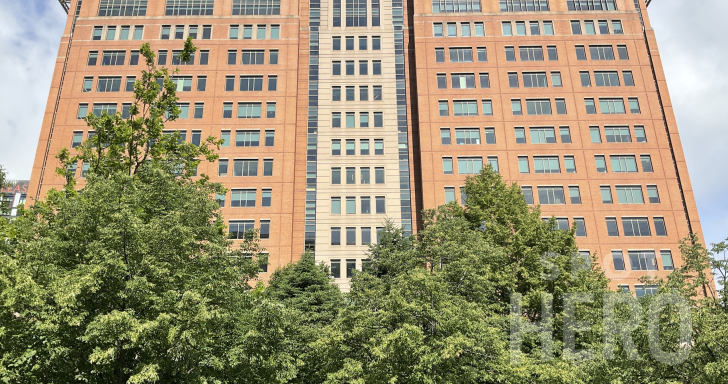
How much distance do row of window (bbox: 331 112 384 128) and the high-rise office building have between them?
6.3 inches

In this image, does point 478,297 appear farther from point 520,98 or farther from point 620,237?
point 520,98

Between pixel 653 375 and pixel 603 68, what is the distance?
154 ft

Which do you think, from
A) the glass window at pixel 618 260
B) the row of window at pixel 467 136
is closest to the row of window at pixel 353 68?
the row of window at pixel 467 136

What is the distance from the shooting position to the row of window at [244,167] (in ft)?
184

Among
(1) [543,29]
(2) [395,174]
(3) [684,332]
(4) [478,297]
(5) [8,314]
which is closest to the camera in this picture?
(5) [8,314]

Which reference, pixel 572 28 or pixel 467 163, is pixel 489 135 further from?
pixel 572 28

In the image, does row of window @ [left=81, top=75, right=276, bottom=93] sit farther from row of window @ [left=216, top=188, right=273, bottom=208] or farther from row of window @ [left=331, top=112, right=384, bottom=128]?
row of window @ [left=216, top=188, right=273, bottom=208]

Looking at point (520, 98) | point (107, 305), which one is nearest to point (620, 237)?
point (520, 98)

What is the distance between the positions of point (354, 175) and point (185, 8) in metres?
29.8

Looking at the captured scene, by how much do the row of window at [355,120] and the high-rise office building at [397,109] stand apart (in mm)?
160

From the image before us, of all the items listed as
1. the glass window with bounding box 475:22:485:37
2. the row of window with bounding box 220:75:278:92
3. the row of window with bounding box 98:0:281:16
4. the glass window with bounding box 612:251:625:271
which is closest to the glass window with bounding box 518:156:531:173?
the glass window with bounding box 612:251:625:271

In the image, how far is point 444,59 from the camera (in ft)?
199

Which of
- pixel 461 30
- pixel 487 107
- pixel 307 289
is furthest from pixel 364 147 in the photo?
pixel 307 289

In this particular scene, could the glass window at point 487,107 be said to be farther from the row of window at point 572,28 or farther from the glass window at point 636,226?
the glass window at point 636,226
